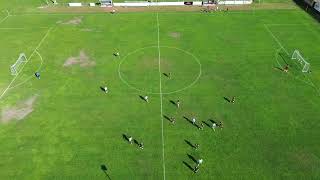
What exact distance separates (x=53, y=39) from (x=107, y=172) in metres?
46.7

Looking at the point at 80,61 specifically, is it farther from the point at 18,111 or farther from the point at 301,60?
the point at 301,60

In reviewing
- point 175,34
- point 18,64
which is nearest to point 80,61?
point 18,64

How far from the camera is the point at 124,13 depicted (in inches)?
3807

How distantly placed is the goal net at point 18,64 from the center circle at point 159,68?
22.3 metres

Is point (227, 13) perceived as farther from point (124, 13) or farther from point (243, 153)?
point (243, 153)

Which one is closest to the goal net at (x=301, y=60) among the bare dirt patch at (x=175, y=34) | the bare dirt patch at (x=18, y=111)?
the bare dirt patch at (x=175, y=34)

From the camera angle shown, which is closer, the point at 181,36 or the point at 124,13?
the point at 181,36

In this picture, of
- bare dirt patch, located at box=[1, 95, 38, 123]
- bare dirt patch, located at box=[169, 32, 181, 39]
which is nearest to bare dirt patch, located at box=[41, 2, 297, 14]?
bare dirt patch, located at box=[169, 32, 181, 39]

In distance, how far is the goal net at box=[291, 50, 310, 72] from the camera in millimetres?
69562

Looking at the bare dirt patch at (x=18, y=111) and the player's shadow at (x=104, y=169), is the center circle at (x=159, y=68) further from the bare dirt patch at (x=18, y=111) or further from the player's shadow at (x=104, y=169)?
the player's shadow at (x=104, y=169)

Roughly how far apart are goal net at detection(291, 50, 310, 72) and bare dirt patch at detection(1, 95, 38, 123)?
56.7 metres

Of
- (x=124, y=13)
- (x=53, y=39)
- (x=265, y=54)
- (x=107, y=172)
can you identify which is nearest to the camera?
(x=107, y=172)

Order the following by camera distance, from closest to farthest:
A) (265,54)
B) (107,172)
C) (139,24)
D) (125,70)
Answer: (107,172) → (125,70) → (265,54) → (139,24)

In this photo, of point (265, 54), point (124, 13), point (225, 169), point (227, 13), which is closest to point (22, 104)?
point (225, 169)
